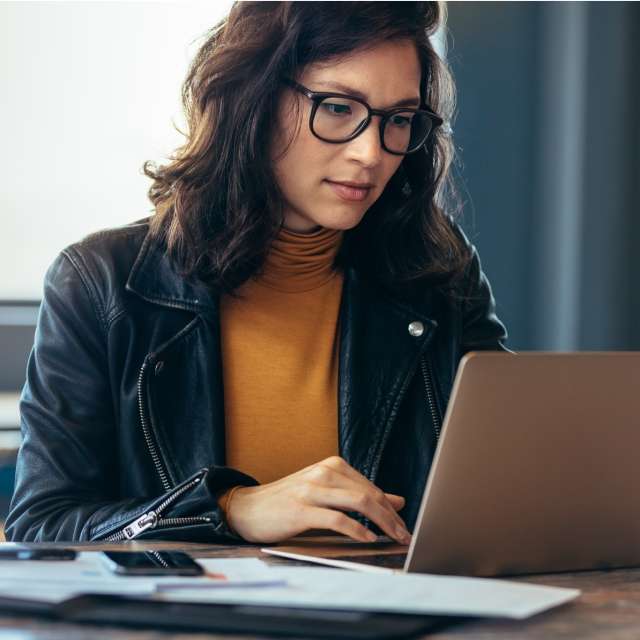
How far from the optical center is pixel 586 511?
42.1 inches

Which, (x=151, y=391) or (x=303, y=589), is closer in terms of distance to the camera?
(x=303, y=589)

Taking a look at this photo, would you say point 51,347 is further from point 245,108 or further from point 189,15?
point 189,15

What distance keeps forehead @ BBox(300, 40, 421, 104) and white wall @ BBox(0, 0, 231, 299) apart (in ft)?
4.14

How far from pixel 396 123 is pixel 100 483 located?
0.70m

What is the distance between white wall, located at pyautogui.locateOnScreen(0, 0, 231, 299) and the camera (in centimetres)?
277

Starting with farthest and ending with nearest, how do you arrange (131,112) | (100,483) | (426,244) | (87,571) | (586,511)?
(131,112) < (426,244) < (100,483) < (586,511) < (87,571)

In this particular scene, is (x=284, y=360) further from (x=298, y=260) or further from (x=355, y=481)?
(x=355, y=481)

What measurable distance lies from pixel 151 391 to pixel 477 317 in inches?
24.5

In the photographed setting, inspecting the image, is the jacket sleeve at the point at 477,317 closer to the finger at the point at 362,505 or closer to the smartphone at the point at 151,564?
the finger at the point at 362,505

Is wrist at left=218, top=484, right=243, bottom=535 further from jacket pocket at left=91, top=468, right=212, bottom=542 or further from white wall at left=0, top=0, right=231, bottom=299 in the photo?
white wall at left=0, top=0, right=231, bottom=299

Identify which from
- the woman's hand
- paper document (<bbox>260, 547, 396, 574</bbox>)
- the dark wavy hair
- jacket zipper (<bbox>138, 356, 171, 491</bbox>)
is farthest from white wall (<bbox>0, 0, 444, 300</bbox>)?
paper document (<bbox>260, 547, 396, 574</bbox>)

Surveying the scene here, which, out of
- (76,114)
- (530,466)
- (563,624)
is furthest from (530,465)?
(76,114)

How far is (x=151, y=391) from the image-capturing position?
1591 mm

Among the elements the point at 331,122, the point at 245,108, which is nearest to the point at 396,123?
the point at 331,122
